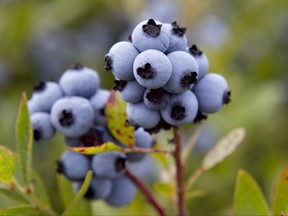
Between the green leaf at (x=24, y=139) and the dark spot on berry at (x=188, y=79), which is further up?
the dark spot on berry at (x=188, y=79)

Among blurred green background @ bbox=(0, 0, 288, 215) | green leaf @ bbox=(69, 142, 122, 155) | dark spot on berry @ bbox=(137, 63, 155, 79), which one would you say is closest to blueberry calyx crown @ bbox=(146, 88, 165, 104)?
dark spot on berry @ bbox=(137, 63, 155, 79)

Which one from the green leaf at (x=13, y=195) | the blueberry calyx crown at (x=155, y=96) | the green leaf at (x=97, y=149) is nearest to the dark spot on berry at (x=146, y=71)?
the blueberry calyx crown at (x=155, y=96)

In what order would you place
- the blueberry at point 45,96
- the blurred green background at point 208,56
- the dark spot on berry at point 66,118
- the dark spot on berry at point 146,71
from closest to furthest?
the dark spot on berry at point 146,71, the dark spot on berry at point 66,118, the blueberry at point 45,96, the blurred green background at point 208,56

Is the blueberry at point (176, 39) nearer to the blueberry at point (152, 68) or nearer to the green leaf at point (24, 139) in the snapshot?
the blueberry at point (152, 68)

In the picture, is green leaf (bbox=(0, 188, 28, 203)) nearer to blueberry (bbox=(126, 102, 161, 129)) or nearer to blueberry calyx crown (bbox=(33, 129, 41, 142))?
blueberry calyx crown (bbox=(33, 129, 41, 142))

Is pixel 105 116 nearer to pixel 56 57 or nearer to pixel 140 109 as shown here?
pixel 140 109

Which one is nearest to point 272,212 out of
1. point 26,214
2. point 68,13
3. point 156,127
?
point 156,127

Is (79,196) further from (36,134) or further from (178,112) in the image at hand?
(178,112)
